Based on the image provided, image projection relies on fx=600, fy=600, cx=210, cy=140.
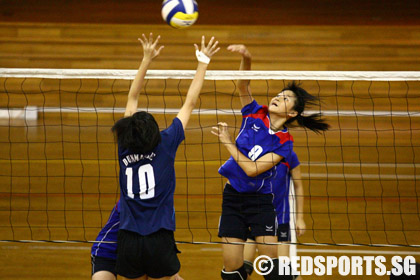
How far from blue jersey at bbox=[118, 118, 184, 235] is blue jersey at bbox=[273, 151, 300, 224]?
1347 mm

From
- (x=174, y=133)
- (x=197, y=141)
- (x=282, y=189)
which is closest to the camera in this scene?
(x=174, y=133)

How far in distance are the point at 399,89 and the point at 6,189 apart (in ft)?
20.2

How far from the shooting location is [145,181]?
3.49 meters

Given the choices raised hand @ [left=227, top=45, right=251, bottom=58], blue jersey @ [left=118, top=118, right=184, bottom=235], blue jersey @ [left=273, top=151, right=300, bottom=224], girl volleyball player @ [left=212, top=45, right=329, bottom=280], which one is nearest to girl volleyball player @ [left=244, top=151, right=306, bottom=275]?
blue jersey @ [left=273, top=151, right=300, bottom=224]

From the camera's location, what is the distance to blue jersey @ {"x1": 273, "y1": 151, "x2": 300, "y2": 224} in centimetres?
468

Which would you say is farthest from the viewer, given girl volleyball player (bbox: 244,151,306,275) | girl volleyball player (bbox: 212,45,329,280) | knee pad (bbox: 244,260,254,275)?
knee pad (bbox: 244,260,254,275)

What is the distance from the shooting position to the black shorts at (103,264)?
3.77 m

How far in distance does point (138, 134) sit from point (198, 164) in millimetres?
4626

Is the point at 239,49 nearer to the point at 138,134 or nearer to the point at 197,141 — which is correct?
the point at 138,134

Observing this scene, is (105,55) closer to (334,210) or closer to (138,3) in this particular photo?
(138,3)

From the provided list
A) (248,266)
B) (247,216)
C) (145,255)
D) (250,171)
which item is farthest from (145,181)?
(248,266)

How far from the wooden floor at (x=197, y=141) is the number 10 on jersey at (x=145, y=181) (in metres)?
1.95
